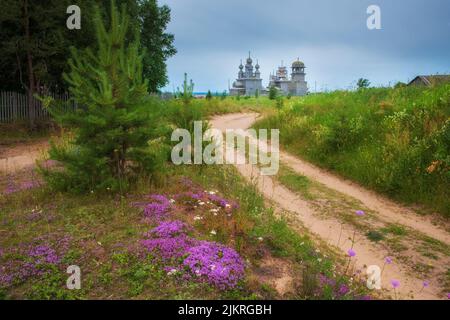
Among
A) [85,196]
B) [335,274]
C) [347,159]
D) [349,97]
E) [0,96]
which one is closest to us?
[335,274]

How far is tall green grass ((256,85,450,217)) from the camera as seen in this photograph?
971cm

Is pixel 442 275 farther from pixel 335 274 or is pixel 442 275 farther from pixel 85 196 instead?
pixel 85 196

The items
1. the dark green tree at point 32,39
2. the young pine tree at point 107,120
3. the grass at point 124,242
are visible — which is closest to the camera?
the grass at point 124,242

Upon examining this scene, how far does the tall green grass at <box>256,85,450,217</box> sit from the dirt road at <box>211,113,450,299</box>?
22.6 inches

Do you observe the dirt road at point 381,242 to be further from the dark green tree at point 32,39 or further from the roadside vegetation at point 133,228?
the dark green tree at point 32,39

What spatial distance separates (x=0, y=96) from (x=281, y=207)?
778 inches

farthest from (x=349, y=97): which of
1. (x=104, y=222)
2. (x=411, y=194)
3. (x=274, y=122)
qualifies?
(x=104, y=222)

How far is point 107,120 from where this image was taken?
7656 mm

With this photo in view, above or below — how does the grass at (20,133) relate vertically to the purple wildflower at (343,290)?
Result: above

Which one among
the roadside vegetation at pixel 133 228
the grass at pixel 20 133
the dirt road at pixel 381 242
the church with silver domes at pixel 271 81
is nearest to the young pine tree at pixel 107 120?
the roadside vegetation at pixel 133 228

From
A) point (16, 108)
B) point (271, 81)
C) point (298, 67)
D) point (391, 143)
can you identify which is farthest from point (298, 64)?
point (391, 143)

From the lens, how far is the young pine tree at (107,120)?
7.65 meters

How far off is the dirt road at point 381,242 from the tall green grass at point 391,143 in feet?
1.88
